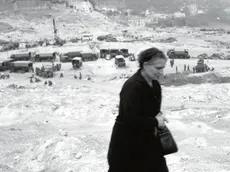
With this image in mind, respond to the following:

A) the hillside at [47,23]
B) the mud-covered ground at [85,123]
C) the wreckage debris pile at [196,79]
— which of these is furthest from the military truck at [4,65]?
the hillside at [47,23]

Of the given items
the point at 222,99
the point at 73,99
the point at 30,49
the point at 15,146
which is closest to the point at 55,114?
the point at 73,99

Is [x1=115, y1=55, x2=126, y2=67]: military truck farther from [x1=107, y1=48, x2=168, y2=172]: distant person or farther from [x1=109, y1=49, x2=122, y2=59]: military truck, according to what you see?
[x1=107, y1=48, x2=168, y2=172]: distant person

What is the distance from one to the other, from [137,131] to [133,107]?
266 millimetres

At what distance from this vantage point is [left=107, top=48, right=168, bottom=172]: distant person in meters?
2.88

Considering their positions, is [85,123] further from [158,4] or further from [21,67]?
[158,4]

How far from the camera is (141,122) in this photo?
2873mm

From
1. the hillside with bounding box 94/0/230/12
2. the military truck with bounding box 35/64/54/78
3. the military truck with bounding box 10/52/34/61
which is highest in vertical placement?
the hillside with bounding box 94/0/230/12

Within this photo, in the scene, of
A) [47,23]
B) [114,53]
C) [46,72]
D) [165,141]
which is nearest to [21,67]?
[46,72]

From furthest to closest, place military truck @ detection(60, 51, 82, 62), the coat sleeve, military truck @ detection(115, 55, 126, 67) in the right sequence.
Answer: military truck @ detection(60, 51, 82, 62), military truck @ detection(115, 55, 126, 67), the coat sleeve

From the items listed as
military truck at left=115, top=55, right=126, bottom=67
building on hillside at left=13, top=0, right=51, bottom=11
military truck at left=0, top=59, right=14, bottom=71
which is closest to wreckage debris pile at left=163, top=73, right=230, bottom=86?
military truck at left=115, top=55, right=126, bottom=67

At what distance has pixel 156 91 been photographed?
10.2 feet

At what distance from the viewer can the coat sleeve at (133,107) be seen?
113 inches

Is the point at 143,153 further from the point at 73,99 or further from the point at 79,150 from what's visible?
the point at 73,99

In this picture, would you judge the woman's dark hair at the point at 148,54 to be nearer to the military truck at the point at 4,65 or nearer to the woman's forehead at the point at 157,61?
the woman's forehead at the point at 157,61
